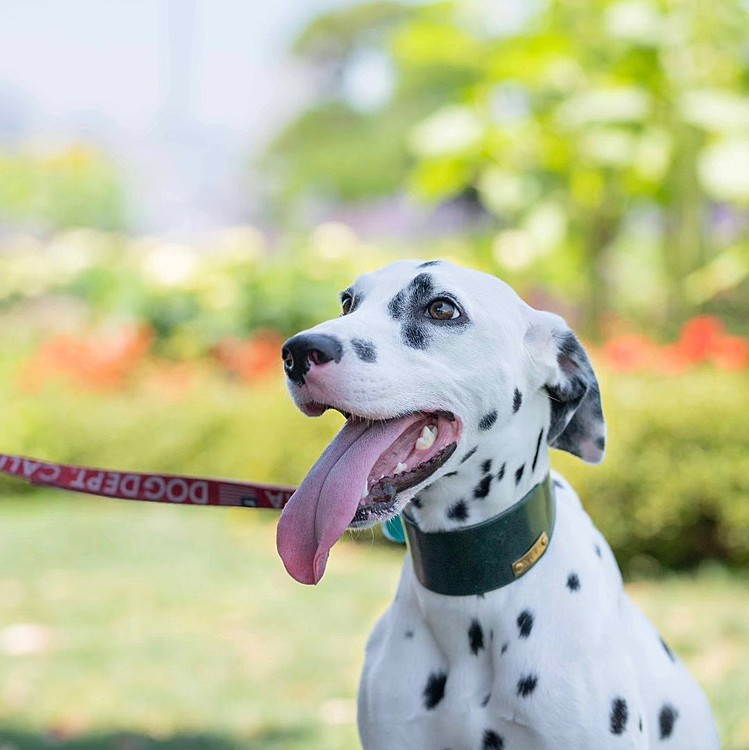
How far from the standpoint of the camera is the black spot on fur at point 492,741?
96.1 inches

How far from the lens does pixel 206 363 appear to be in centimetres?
1124

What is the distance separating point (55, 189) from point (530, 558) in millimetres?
26795

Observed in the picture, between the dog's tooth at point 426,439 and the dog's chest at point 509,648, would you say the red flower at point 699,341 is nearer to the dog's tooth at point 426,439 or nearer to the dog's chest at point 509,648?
the dog's chest at point 509,648

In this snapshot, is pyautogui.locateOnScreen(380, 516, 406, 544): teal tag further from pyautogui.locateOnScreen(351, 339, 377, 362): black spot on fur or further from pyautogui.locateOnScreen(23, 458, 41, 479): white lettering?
pyautogui.locateOnScreen(23, 458, 41, 479): white lettering

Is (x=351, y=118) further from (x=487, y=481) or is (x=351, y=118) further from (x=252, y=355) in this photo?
(x=487, y=481)

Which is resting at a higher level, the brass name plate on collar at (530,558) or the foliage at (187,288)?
the brass name plate on collar at (530,558)

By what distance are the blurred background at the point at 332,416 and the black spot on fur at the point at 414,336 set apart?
8.88 ft

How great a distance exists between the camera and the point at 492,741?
8.04 feet

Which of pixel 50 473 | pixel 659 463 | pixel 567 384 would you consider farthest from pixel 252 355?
pixel 567 384

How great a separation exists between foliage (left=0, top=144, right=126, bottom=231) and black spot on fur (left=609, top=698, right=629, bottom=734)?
26.8 m

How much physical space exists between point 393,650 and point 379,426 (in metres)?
0.58

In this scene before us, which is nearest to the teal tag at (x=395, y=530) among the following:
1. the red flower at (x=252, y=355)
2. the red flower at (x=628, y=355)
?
the red flower at (x=628, y=355)

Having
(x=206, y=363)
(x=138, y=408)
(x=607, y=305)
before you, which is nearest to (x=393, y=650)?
(x=138, y=408)

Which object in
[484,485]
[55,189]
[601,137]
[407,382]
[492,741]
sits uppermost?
[407,382]
